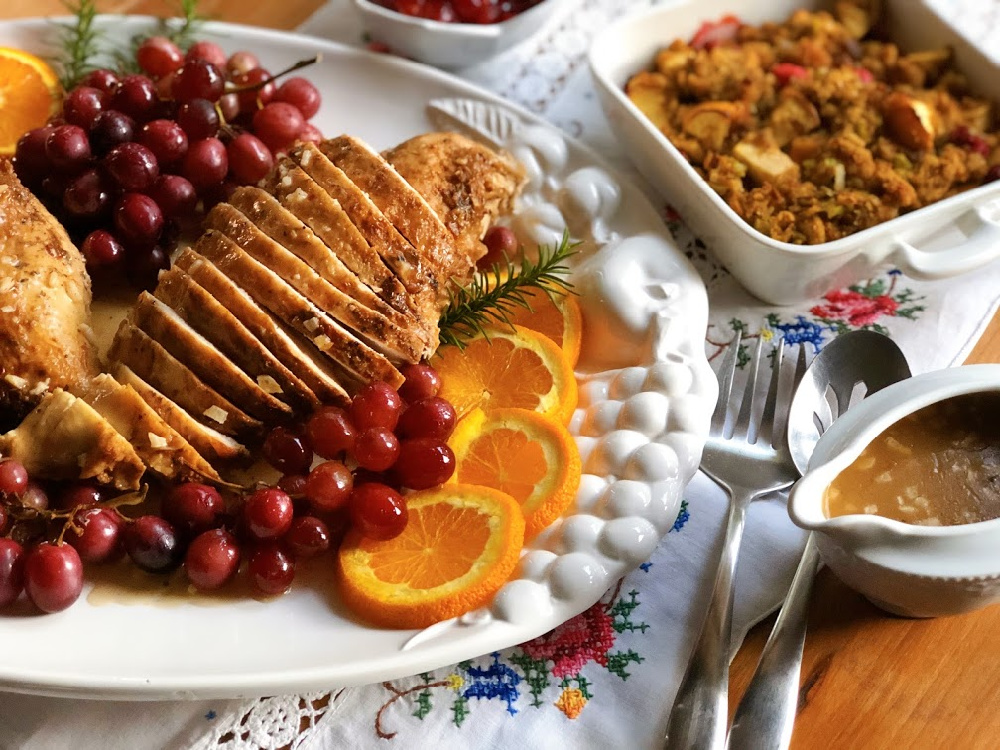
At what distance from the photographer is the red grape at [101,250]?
1.98m

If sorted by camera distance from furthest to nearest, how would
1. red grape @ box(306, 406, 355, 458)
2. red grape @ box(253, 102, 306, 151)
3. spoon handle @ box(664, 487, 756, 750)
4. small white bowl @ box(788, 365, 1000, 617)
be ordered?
red grape @ box(253, 102, 306, 151) → red grape @ box(306, 406, 355, 458) → spoon handle @ box(664, 487, 756, 750) → small white bowl @ box(788, 365, 1000, 617)

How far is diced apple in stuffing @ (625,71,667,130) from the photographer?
8.04ft

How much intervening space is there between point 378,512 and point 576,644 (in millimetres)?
431

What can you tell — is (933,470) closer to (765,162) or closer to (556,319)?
(556,319)

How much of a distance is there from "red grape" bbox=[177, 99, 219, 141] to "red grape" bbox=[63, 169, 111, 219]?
0.73ft

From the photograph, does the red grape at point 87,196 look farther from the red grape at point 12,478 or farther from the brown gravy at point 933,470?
the brown gravy at point 933,470

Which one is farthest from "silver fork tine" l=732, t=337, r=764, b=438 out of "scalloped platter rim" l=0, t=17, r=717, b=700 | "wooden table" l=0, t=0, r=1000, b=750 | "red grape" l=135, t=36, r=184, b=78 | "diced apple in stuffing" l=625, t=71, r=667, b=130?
"red grape" l=135, t=36, r=184, b=78

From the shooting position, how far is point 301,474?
5.80 ft

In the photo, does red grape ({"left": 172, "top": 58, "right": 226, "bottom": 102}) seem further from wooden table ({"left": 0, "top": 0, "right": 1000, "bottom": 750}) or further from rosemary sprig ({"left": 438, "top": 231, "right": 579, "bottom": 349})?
wooden table ({"left": 0, "top": 0, "right": 1000, "bottom": 750})

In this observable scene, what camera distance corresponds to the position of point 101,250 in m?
1.98

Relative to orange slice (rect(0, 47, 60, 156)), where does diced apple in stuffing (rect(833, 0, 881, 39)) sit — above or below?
above

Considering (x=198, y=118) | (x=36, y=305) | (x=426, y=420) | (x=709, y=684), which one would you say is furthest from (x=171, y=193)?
(x=709, y=684)

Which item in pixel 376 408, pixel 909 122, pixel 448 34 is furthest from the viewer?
pixel 448 34

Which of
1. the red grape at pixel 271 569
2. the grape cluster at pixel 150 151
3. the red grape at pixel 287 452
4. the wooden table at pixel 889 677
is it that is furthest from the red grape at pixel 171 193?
the wooden table at pixel 889 677
